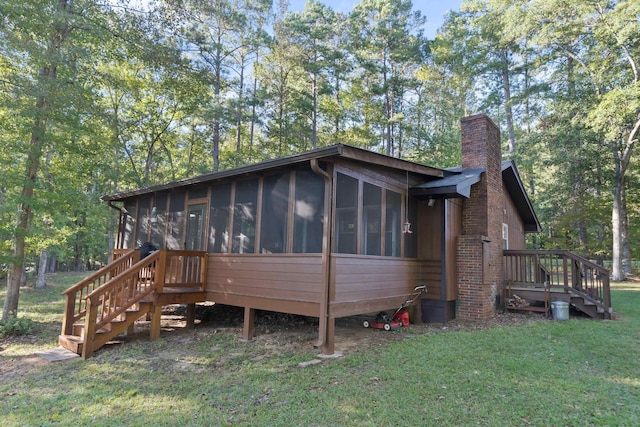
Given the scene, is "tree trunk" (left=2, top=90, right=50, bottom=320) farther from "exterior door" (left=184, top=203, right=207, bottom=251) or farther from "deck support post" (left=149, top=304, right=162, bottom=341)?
"deck support post" (left=149, top=304, right=162, bottom=341)

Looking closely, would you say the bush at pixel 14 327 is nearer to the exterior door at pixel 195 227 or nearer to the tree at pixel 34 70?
the tree at pixel 34 70

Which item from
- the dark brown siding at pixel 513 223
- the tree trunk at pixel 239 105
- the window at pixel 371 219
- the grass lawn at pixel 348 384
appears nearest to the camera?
the grass lawn at pixel 348 384

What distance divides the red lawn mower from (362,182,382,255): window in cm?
148

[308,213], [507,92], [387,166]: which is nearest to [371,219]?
[387,166]

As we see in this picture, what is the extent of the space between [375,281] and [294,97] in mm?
16016

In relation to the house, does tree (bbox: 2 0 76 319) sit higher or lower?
higher

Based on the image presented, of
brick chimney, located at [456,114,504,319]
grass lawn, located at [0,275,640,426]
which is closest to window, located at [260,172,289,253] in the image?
grass lawn, located at [0,275,640,426]

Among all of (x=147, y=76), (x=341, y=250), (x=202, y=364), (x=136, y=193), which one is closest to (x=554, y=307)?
(x=341, y=250)

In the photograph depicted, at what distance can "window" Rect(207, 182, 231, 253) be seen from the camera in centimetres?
736

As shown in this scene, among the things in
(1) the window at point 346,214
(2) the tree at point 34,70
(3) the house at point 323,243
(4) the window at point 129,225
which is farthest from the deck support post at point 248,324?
(4) the window at point 129,225

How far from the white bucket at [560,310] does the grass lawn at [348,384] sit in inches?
58.3

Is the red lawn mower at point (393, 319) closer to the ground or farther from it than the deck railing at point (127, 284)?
closer to the ground

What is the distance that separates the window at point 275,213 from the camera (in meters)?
6.25

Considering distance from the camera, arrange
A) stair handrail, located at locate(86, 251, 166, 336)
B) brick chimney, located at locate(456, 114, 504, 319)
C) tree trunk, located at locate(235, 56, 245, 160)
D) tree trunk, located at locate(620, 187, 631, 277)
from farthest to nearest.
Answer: tree trunk, located at locate(620, 187, 631, 277)
tree trunk, located at locate(235, 56, 245, 160)
brick chimney, located at locate(456, 114, 504, 319)
stair handrail, located at locate(86, 251, 166, 336)
